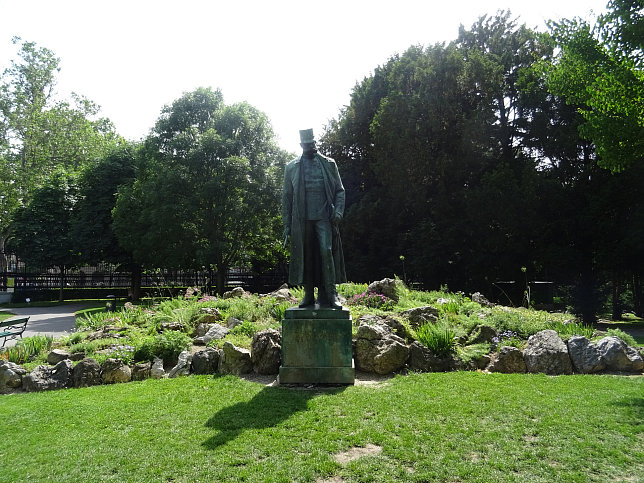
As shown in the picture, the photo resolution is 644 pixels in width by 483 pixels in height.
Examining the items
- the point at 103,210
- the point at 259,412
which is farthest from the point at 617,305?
the point at 103,210

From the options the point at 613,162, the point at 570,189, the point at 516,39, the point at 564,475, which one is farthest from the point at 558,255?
the point at 564,475

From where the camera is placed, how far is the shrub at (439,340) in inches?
286

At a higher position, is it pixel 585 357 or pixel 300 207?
pixel 300 207

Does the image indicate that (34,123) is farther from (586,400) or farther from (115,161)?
(586,400)

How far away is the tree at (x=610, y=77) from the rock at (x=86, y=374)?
14.9 meters

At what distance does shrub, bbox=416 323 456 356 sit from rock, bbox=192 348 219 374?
3.50m

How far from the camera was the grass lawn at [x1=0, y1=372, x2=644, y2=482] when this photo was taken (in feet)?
12.4

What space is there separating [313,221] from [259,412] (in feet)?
9.78

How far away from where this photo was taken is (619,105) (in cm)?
1307

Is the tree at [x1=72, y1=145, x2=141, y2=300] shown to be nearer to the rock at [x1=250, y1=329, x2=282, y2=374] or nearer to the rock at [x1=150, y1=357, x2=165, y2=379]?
the rock at [x1=150, y1=357, x2=165, y2=379]

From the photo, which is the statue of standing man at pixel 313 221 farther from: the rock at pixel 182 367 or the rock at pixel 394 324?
the rock at pixel 182 367

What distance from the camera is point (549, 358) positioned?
702cm

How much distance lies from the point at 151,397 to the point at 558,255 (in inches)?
721

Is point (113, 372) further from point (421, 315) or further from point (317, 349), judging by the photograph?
point (421, 315)
